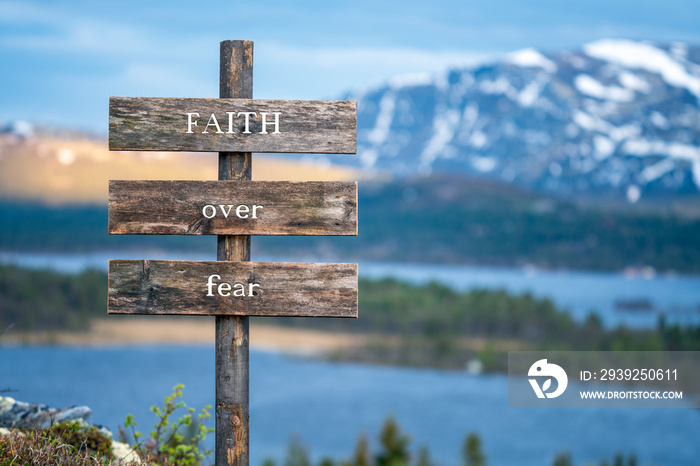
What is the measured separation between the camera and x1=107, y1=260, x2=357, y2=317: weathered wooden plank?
698 cm

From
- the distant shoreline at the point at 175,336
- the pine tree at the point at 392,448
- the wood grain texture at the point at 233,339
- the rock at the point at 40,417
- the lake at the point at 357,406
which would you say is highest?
the wood grain texture at the point at 233,339

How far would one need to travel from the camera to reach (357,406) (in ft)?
315

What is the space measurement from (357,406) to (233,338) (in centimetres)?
9091

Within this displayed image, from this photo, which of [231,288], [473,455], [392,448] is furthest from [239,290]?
[473,455]

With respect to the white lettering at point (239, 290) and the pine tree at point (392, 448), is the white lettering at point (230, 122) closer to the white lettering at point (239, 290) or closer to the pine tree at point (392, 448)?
the white lettering at point (239, 290)

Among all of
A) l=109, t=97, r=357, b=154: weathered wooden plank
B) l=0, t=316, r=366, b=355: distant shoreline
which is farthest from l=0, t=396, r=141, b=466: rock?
l=0, t=316, r=366, b=355: distant shoreline

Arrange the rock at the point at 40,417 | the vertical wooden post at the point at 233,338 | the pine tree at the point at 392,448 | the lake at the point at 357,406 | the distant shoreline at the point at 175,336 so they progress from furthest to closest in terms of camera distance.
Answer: the distant shoreline at the point at 175,336, the lake at the point at 357,406, the pine tree at the point at 392,448, the rock at the point at 40,417, the vertical wooden post at the point at 233,338

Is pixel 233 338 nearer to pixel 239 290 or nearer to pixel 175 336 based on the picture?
pixel 239 290

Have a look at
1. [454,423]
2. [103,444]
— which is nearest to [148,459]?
A: [103,444]

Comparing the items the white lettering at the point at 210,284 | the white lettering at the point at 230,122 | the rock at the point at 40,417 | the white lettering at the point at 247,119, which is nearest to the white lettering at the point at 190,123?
the white lettering at the point at 230,122

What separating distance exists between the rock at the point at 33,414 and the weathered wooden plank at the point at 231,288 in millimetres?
1260

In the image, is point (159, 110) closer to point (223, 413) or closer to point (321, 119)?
point (321, 119)

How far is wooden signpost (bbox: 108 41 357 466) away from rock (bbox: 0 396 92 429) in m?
1.27

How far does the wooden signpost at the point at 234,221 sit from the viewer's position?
275 inches
